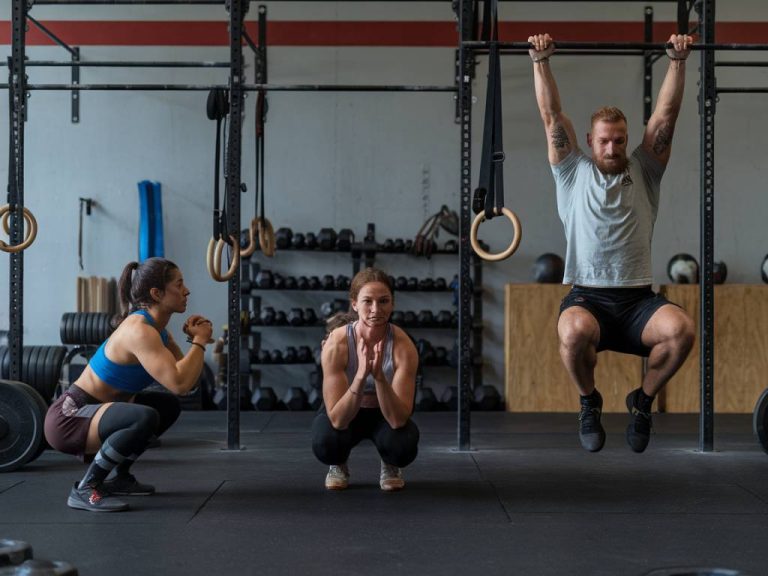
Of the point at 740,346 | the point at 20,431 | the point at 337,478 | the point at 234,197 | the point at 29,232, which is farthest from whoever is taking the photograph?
the point at 740,346

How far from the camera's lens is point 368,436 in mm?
3662

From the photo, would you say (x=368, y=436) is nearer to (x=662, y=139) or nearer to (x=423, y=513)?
(x=423, y=513)

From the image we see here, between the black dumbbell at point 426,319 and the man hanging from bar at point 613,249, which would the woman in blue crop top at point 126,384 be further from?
the black dumbbell at point 426,319

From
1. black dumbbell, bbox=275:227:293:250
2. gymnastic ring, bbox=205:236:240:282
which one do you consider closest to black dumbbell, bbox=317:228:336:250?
black dumbbell, bbox=275:227:293:250

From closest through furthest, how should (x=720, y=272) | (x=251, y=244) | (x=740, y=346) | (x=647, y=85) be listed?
1. (x=251, y=244)
2. (x=740, y=346)
3. (x=720, y=272)
4. (x=647, y=85)

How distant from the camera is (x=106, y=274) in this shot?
7.12 metres

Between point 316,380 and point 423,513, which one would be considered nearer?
point 423,513

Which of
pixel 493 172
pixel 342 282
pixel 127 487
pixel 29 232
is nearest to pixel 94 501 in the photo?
pixel 127 487

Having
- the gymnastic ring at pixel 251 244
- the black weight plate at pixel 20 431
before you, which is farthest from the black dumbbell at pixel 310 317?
the black weight plate at pixel 20 431

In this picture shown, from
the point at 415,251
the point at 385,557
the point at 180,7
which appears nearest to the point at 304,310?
the point at 415,251

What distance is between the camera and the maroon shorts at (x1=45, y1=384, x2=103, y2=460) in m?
3.35

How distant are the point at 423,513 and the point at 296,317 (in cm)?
364

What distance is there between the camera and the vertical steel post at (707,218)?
468 cm

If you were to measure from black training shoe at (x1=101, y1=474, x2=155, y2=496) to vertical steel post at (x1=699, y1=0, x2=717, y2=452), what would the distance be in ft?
9.31
